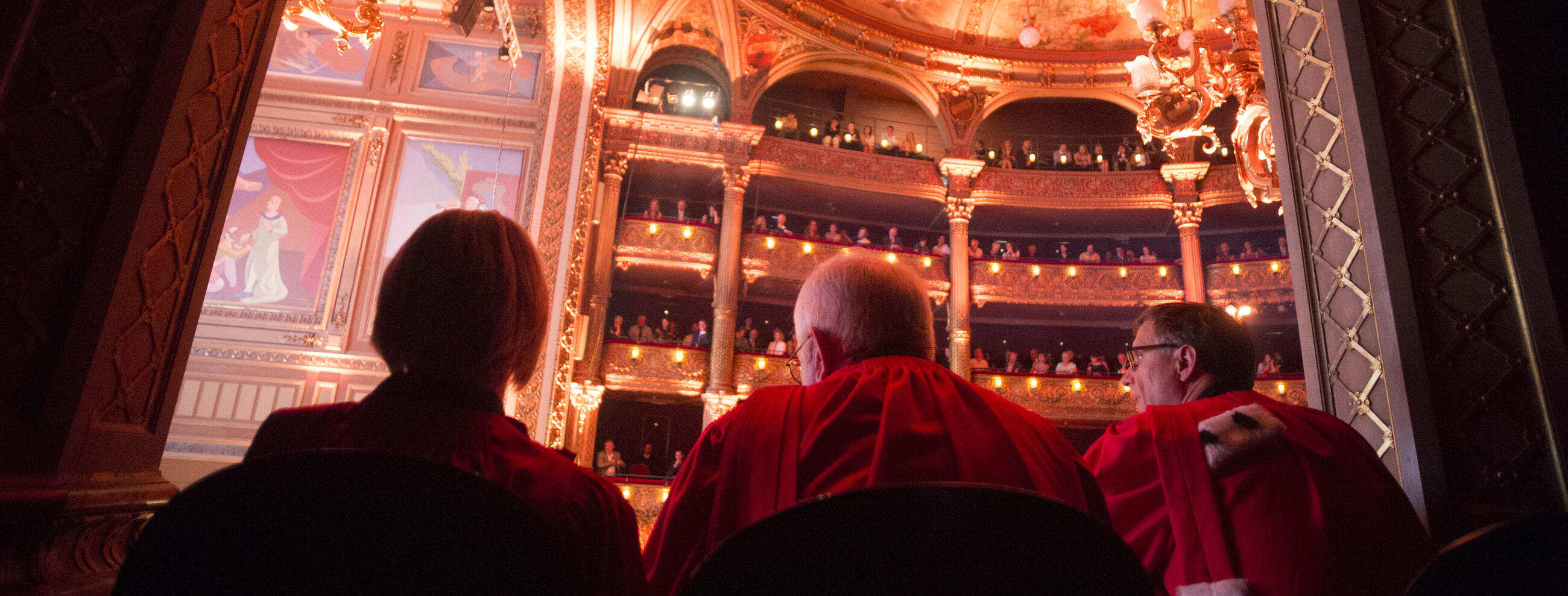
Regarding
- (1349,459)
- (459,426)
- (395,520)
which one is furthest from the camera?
(1349,459)

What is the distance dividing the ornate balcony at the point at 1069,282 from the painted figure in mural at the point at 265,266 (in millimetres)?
11497

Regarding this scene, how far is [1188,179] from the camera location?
14156 millimetres

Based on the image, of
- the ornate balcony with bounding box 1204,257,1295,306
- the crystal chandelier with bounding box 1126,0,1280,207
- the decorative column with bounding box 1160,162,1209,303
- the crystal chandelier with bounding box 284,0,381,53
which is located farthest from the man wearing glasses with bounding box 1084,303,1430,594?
the decorative column with bounding box 1160,162,1209,303

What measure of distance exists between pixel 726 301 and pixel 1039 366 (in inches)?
247

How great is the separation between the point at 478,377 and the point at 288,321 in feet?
34.4

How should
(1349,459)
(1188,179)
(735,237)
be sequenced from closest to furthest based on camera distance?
(1349,459) < (735,237) < (1188,179)

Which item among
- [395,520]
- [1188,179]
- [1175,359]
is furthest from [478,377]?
[1188,179]

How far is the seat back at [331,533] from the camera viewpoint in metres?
0.73

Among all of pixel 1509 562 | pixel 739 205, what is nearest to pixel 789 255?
pixel 739 205

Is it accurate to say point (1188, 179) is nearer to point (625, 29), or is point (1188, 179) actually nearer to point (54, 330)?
point (625, 29)

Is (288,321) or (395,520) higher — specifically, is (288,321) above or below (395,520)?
above

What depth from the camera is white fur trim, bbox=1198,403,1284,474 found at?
1.83m

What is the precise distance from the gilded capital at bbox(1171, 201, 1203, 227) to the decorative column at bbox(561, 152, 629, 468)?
10546 millimetres

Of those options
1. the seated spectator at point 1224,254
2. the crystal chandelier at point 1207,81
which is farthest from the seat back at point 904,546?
the seated spectator at point 1224,254
